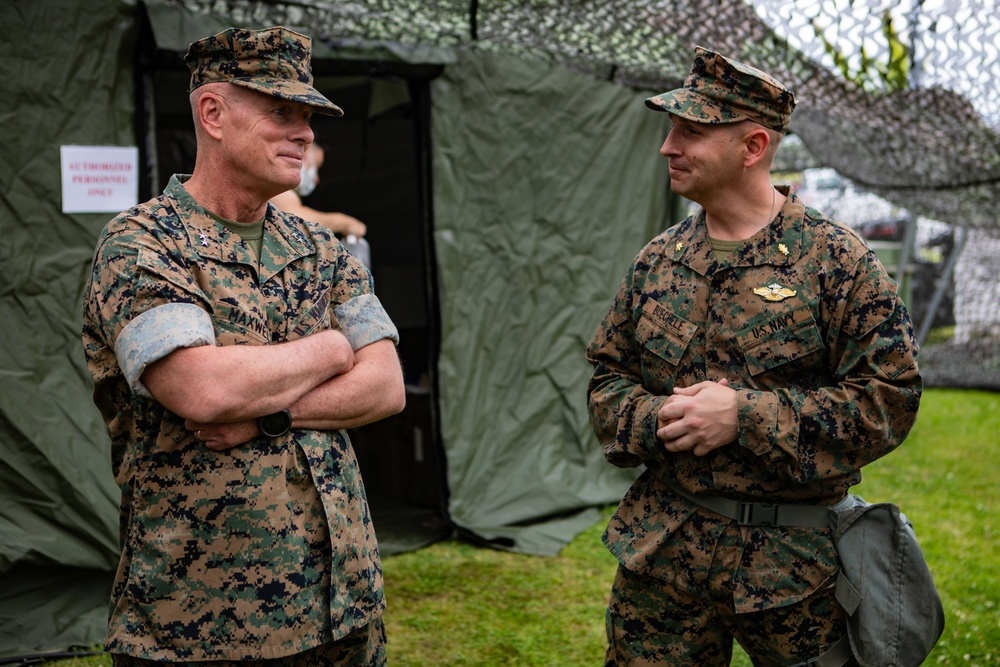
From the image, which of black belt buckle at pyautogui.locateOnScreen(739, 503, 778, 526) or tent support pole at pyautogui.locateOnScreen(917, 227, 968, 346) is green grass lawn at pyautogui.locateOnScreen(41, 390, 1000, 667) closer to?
black belt buckle at pyautogui.locateOnScreen(739, 503, 778, 526)

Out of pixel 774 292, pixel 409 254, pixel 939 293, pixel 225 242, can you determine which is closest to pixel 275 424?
pixel 225 242

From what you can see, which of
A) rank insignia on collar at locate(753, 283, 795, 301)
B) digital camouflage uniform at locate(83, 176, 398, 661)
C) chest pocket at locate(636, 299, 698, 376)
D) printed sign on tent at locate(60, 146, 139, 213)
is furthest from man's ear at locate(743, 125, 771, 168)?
printed sign on tent at locate(60, 146, 139, 213)

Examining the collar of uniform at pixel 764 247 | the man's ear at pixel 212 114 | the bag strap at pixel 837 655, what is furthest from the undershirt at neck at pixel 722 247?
the man's ear at pixel 212 114

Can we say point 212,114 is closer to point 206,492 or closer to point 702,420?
point 206,492

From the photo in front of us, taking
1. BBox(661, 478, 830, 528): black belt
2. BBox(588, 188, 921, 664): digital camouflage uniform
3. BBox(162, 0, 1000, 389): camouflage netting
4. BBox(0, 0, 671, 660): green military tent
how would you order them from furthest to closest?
BBox(162, 0, 1000, 389): camouflage netting → BBox(0, 0, 671, 660): green military tent → BBox(661, 478, 830, 528): black belt → BBox(588, 188, 921, 664): digital camouflage uniform

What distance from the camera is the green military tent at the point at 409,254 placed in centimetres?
406

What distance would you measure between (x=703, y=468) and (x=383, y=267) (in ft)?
16.2

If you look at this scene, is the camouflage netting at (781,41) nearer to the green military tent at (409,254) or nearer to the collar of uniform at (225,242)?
the green military tent at (409,254)

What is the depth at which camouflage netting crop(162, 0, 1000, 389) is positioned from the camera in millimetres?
4828

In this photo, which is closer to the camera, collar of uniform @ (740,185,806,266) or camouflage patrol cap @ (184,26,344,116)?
camouflage patrol cap @ (184,26,344,116)

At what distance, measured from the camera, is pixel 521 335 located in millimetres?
5672

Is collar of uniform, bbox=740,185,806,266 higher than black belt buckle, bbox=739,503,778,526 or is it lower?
higher

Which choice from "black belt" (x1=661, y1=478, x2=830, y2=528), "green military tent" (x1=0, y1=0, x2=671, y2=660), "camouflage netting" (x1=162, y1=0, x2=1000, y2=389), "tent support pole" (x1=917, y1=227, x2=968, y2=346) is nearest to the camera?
"black belt" (x1=661, y1=478, x2=830, y2=528)

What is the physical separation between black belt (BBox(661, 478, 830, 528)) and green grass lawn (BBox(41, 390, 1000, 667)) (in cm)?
172
